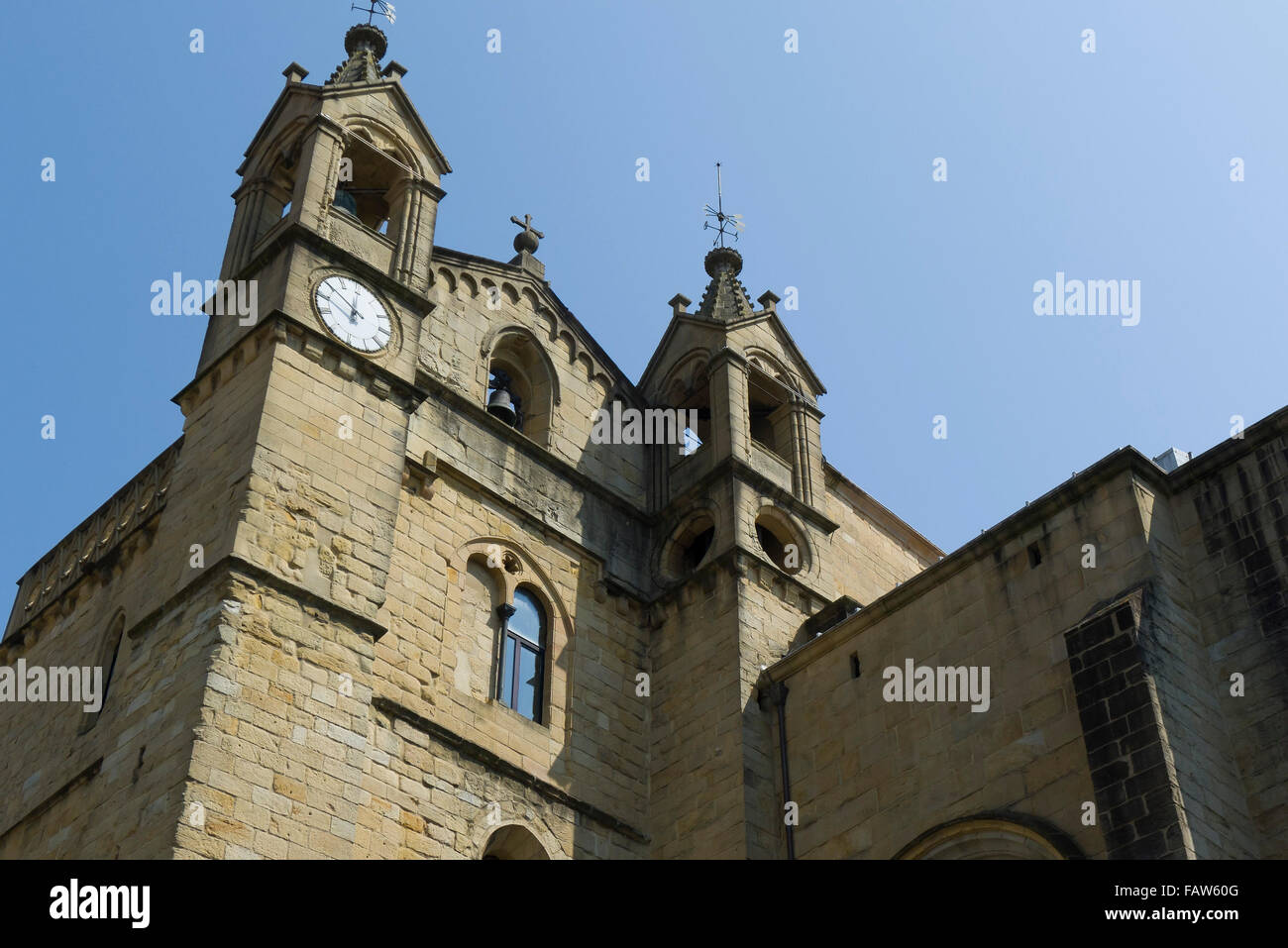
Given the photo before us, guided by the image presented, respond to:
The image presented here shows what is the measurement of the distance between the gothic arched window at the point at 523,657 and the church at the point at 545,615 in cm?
6

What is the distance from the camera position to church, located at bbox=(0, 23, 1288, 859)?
712 inches

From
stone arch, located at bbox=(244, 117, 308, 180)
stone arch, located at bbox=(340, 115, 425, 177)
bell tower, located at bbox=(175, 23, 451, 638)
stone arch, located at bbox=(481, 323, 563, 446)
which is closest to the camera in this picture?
bell tower, located at bbox=(175, 23, 451, 638)

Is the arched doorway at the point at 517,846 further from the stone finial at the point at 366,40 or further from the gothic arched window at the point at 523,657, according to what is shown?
the stone finial at the point at 366,40

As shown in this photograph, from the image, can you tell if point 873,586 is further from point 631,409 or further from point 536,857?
point 536,857

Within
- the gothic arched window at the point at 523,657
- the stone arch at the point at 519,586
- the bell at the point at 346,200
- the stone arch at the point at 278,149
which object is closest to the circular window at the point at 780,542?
the stone arch at the point at 519,586

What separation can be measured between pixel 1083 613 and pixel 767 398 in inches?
396

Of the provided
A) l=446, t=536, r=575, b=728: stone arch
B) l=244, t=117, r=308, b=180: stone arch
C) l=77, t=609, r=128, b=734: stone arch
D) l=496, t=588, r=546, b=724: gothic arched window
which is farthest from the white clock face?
l=77, t=609, r=128, b=734: stone arch

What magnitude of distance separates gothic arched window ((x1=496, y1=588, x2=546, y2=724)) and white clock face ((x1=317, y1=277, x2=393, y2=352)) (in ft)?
13.2

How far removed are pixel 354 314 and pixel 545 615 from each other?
495 cm

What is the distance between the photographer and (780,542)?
26484 millimetres

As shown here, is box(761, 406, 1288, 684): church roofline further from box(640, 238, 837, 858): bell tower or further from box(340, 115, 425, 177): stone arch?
box(340, 115, 425, 177): stone arch
